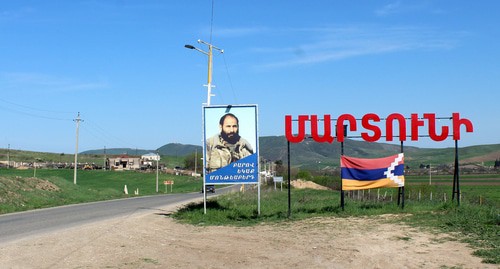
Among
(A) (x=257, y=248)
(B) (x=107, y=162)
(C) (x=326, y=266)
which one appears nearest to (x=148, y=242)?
(A) (x=257, y=248)

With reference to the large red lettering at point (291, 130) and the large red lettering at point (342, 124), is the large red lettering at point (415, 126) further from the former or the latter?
the large red lettering at point (291, 130)

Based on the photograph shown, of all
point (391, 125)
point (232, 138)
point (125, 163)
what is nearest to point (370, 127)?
point (391, 125)

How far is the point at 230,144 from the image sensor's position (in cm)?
2117

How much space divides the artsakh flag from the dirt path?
3.95 meters

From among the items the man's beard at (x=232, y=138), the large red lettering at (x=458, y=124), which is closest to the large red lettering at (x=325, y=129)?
the man's beard at (x=232, y=138)

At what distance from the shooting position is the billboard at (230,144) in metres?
21.0

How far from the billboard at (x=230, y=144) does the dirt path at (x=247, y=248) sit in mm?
3989

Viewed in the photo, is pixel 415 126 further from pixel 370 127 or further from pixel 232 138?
pixel 232 138

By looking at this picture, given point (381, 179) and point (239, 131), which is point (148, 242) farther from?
point (381, 179)

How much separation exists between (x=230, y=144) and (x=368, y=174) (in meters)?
4.91

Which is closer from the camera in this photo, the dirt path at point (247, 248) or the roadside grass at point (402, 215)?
the dirt path at point (247, 248)

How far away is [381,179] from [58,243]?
11.5 meters

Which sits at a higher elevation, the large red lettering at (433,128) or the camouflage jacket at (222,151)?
the large red lettering at (433,128)

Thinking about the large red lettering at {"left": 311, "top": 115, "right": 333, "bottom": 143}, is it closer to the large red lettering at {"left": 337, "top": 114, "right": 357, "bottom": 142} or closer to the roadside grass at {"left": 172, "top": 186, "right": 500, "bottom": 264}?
the large red lettering at {"left": 337, "top": 114, "right": 357, "bottom": 142}
